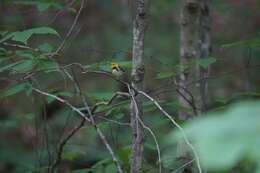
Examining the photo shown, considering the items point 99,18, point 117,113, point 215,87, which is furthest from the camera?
point 99,18

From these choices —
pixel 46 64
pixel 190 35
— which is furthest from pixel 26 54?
pixel 190 35

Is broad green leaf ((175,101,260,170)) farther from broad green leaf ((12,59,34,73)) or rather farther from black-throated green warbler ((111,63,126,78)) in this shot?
black-throated green warbler ((111,63,126,78))

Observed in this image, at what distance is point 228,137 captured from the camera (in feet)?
2.85

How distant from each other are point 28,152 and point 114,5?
10.7 ft

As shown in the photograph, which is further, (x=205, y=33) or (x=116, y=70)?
(x=205, y=33)

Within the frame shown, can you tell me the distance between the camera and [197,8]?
3609mm

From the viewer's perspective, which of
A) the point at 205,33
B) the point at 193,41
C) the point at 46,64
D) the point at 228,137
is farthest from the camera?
the point at 205,33

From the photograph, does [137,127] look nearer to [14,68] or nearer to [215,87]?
[14,68]

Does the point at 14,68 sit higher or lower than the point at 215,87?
higher

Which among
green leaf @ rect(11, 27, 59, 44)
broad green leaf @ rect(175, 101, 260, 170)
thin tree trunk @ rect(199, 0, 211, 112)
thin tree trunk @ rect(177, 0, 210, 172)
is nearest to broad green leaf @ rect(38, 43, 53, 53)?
green leaf @ rect(11, 27, 59, 44)

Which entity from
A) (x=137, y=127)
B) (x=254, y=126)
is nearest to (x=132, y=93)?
(x=137, y=127)

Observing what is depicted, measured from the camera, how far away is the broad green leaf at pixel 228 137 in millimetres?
836

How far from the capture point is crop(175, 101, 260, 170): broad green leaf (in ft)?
2.74

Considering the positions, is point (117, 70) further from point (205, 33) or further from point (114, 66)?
point (205, 33)
